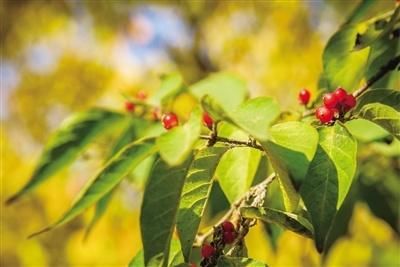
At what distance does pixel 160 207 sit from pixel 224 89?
540mm

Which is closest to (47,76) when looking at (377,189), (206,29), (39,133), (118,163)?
(39,133)

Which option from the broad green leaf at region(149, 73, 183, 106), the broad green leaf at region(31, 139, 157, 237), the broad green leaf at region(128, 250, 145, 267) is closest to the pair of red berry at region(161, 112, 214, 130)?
the broad green leaf at region(31, 139, 157, 237)

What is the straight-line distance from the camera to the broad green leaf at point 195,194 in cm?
60

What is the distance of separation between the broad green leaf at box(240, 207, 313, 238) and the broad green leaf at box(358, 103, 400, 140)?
0.11m

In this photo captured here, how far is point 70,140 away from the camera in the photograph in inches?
38.1

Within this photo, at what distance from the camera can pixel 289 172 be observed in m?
0.54

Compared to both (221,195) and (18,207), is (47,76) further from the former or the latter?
(221,195)

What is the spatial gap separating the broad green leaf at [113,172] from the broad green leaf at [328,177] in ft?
0.50

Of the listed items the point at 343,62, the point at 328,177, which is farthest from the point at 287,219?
the point at 343,62

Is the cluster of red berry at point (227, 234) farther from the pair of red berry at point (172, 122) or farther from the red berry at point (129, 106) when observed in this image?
the red berry at point (129, 106)

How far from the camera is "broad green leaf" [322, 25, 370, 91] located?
2.74 feet

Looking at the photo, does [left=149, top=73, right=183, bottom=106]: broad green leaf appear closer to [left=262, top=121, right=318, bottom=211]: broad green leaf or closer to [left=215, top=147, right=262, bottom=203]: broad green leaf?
[left=215, top=147, right=262, bottom=203]: broad green leaf

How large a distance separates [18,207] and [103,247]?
4.80 ft

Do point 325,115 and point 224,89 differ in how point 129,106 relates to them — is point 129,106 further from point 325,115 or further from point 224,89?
point 325,115
